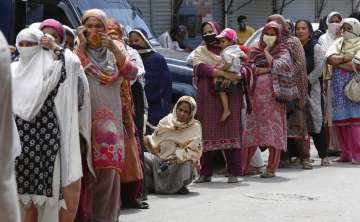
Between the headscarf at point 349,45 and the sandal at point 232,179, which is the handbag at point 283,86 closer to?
the sandal at point 232,179

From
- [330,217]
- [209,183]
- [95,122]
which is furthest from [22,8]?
[330,217]

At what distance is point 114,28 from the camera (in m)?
6.51

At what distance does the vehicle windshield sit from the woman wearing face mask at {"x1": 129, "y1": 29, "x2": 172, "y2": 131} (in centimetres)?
138

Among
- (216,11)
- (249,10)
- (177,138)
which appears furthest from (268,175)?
(249,10)

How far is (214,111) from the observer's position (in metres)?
8.57

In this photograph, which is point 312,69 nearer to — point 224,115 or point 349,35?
point 349,35

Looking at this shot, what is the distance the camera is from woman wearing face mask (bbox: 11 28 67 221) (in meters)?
5.13

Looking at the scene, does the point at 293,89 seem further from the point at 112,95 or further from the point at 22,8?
the point at 112,95

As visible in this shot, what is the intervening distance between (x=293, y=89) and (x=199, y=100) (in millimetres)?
1207

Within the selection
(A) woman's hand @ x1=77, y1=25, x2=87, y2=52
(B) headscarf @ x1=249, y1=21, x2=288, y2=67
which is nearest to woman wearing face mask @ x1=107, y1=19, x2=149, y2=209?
(A) woman's hand @ x1=77, y1=25, x2=87, y2=52

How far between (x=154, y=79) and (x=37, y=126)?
3.05 metres

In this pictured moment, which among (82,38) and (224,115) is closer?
(82,38)

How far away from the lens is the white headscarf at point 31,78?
5113 millimetres

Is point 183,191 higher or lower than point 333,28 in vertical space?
lower
